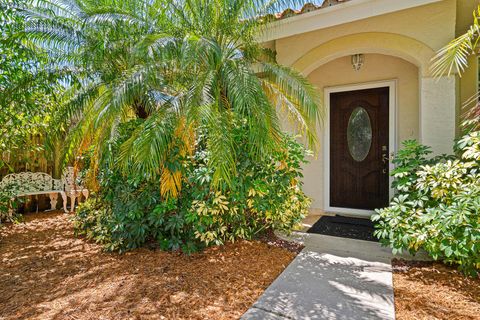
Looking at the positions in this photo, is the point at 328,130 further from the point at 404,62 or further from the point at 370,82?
the point at 404,62

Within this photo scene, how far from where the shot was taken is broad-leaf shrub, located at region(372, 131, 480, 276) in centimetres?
307

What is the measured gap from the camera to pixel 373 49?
511 centimetres

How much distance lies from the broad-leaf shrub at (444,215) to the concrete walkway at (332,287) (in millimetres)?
508

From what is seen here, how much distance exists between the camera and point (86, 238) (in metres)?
4.99

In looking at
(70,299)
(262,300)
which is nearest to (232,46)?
(262,300)

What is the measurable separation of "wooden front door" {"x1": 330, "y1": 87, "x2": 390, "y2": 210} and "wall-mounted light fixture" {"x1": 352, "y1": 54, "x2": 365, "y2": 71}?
56cm

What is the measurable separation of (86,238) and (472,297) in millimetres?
5664

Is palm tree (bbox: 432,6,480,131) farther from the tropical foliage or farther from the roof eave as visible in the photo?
the tropical foliage

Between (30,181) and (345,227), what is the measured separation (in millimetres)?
7508

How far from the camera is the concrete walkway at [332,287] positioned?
268cm

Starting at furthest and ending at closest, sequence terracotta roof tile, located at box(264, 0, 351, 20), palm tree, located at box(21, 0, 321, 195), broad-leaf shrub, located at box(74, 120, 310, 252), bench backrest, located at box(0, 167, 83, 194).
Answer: bench backrest, located at box(0, 167, 83, 194)
terracotta roof tile, located at box(264, 0, 351, 20)
broad-leaf shrub, located at box(74, 120, 310, 252)
palm tree, located at box(21, 0, 321, 195)

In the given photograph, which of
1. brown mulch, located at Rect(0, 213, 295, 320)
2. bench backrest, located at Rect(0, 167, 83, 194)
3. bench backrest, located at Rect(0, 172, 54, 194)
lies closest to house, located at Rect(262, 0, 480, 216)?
brown mulch, located at Rect(0, 213, 295, 320)

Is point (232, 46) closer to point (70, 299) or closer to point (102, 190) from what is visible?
point (102, 190)

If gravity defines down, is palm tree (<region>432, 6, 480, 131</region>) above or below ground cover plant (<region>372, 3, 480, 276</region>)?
above
